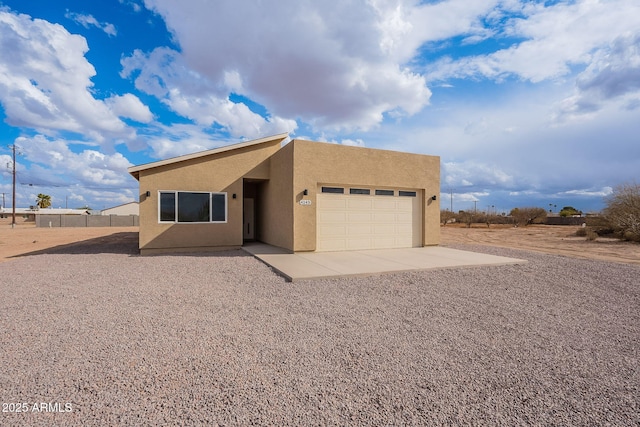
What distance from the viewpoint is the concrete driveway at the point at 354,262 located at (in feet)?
22.9

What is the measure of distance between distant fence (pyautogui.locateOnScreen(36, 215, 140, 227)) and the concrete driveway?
3469 cm

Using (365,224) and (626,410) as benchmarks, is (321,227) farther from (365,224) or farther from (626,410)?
(626,410)

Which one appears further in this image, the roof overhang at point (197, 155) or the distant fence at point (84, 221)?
the distant fence at point (84, 221)

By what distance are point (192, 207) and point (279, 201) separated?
319cm

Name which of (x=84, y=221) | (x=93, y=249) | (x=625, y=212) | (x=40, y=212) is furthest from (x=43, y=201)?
(x=625, y=212)

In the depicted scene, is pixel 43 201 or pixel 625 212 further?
pixel 43 201

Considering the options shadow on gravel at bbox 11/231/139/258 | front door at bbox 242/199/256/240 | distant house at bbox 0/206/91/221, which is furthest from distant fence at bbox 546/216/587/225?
distant house at bbox 0/206/91/221

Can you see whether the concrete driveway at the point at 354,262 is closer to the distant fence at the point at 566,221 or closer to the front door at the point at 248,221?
the front door at the point at 248,221

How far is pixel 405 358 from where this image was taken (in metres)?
3.21

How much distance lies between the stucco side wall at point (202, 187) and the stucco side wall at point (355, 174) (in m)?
2.66

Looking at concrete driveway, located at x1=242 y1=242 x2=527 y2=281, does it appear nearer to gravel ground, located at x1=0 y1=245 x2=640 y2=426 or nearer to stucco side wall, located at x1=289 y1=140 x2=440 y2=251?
gravel ground, located at x1=0 y1=245 x2=640 y2=426

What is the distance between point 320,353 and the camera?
10.9 ft

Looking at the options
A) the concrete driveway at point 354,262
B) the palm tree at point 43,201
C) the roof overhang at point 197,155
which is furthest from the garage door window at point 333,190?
the palm tree at point 43,201

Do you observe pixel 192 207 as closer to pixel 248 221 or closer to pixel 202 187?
pixel 202 187
